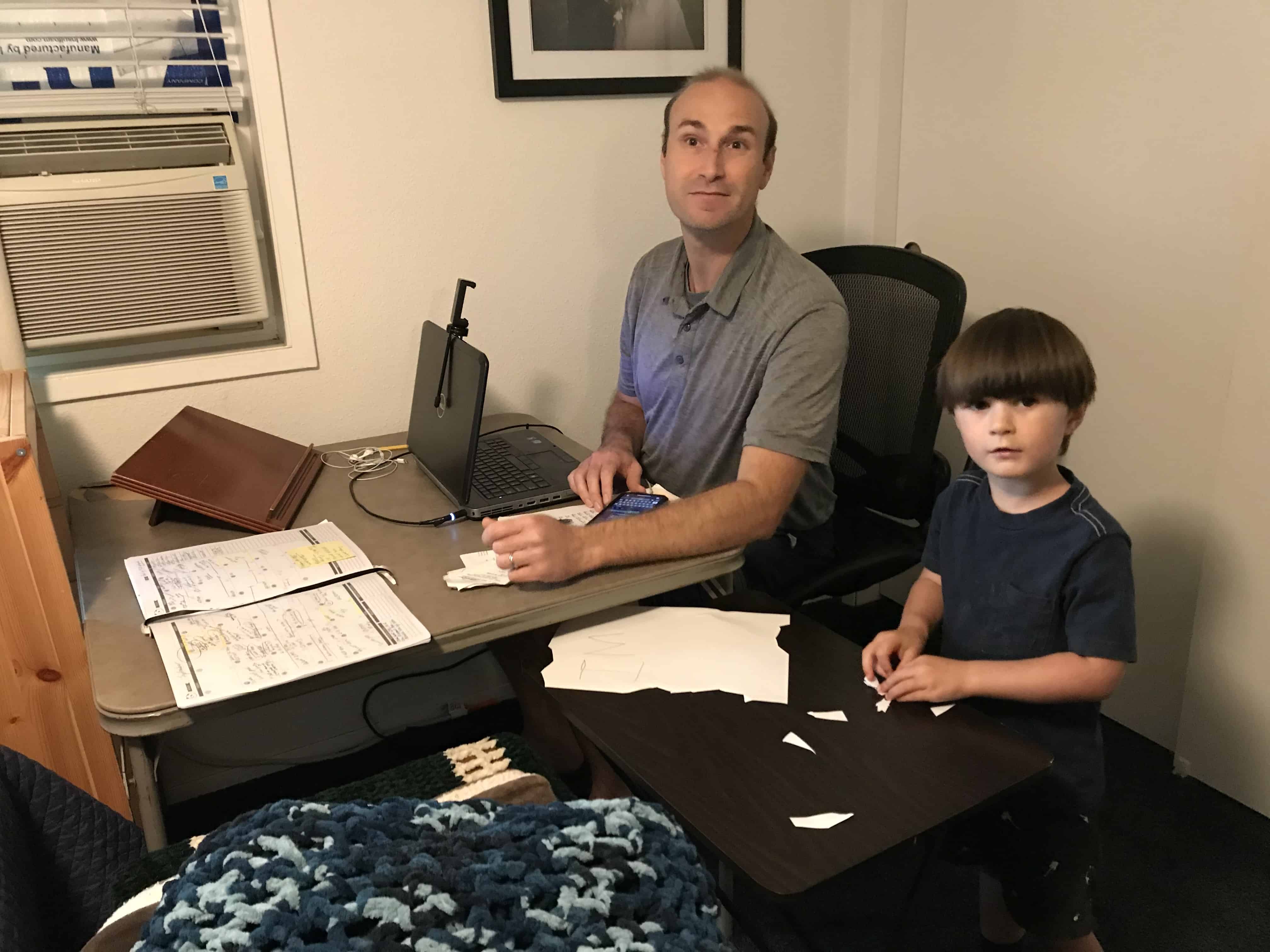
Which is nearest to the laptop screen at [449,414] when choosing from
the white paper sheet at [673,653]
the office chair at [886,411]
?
the white paper sheet at [673,653]

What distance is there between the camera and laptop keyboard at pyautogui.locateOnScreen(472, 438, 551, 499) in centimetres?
160

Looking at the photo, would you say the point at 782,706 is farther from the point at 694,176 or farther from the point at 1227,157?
the point at 1227,157

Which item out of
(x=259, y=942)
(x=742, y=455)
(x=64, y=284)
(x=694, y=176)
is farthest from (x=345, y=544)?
(x=259, y=942)

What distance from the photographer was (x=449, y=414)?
1.63m

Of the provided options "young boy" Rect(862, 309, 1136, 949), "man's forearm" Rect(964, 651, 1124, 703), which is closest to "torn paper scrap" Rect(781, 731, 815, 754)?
"young boy" Rect(862, 309, 1136, 949)

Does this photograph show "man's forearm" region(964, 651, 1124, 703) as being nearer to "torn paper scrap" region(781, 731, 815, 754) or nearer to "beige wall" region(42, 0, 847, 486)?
"torn paper scrap" region(781, 731, 815, 754)

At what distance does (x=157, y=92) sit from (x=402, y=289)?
1.86 ft

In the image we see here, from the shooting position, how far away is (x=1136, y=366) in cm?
188

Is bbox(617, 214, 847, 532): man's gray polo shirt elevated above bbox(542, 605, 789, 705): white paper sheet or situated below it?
above

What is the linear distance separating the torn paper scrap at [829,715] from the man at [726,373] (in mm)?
338

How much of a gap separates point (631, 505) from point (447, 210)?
0.87 meters

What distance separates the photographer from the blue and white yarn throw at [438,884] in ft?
1.49


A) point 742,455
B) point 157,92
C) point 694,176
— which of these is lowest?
point 742,455

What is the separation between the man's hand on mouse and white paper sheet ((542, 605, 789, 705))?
28 centimetres
